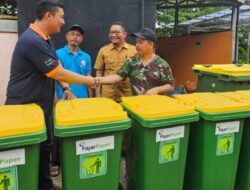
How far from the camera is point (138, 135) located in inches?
93.6

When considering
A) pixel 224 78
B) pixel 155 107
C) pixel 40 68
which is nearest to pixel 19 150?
pixel 40 68

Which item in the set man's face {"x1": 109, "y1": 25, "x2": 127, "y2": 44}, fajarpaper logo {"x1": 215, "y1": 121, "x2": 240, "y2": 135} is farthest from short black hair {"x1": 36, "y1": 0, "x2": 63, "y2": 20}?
fajarpaper logo {"x1": 215, "y1": 121, "x2": 240, "y2": 135}

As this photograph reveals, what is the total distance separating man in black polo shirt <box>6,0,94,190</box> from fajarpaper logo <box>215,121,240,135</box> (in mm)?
1308

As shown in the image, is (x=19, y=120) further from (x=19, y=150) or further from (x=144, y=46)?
(x=144, y=46)

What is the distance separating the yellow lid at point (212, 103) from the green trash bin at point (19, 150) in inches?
49.7

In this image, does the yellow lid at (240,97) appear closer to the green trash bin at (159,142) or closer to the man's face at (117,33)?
the green trash bin at (159,142)

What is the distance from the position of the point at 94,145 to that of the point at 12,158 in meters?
0.54

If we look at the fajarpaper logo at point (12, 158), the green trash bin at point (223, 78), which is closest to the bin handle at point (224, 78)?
the green trash bin at point (223, 78)

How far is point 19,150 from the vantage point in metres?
1.88

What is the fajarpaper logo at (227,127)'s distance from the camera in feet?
7.97

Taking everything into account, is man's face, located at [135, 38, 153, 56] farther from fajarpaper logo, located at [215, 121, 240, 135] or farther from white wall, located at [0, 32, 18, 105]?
white wall, located at [0, 32, 18, 105]

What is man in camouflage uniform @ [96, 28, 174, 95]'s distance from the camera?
11.0ft

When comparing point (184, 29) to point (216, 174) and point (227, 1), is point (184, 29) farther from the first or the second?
point (216, 174)

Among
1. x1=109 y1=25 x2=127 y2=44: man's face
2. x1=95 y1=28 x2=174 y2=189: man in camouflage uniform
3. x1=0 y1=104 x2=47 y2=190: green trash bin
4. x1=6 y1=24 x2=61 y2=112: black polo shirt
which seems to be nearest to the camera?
x1=0 y1=104 x2=47 y2=190: green trash bin
